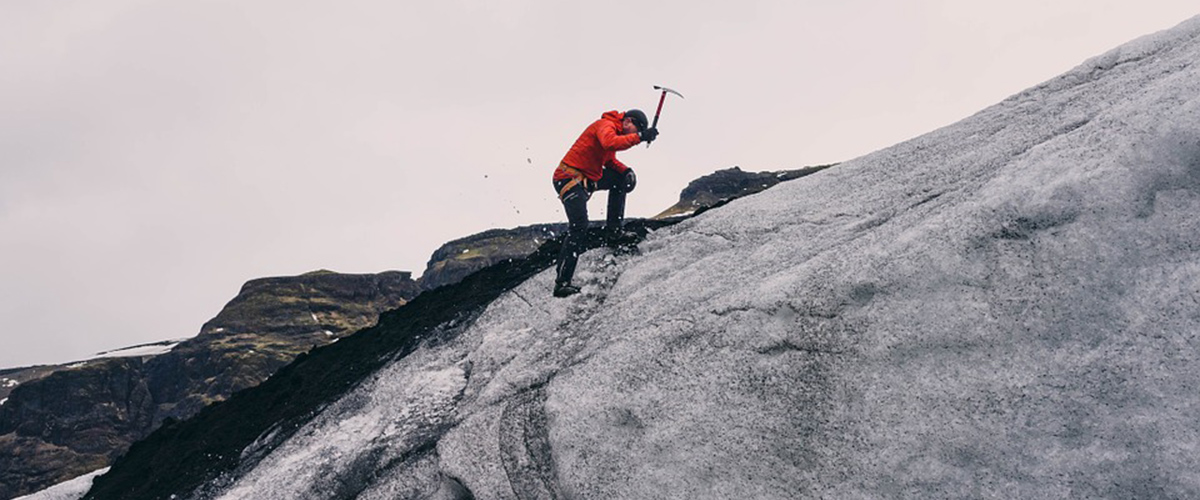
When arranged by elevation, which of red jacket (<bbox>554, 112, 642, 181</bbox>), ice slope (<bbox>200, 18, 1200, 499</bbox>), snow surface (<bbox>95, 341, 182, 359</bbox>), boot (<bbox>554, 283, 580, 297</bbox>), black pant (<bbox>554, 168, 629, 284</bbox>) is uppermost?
snow surface (<bbox>95, 341, 182, 359</bbox>)

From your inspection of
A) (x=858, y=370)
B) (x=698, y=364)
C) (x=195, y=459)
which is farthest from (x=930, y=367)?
(x=195, y=459)

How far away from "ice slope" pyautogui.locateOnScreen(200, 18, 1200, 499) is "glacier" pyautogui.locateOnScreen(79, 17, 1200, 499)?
27mm

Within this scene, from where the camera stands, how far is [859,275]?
9961 mm

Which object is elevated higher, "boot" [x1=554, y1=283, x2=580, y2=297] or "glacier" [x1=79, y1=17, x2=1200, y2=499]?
"boot" [x1=554, y1=283, x2=580, y2=297]

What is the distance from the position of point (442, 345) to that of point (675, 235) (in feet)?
18.2

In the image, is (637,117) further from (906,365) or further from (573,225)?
(906,365)

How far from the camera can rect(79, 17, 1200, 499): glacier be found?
8.04m

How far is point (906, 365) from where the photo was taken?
8945mm

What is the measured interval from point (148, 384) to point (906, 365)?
171 meters

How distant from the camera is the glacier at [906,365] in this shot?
804 cm

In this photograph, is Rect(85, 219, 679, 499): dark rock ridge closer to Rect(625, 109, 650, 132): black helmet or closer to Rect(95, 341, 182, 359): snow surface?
Rect(625, 109, 650, 132): black helmet

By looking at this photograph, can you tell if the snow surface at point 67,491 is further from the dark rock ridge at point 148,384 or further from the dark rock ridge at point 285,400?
the dark rock ridge at point 148,384

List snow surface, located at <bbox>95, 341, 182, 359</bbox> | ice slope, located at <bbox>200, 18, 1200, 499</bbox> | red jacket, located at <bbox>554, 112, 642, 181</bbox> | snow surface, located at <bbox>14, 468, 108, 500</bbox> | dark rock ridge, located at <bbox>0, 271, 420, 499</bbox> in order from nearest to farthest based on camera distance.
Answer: ice slope, located at <bbox>200, 18, 1200, 499</bbox> < red jacket, located at <bbox>554, 112, 642, 181</bbox> < snow surface, located at <bbox>14, 468, 108, 500</bbox> < dark rock ridge, located at <bbox>0, 271, 420, 499</bbox> < snow surface, located at <bbox>95, 341, 182, 359</bbox>

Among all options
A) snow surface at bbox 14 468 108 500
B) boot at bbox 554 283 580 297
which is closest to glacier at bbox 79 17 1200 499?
boot at bbox 554 283 580 297
